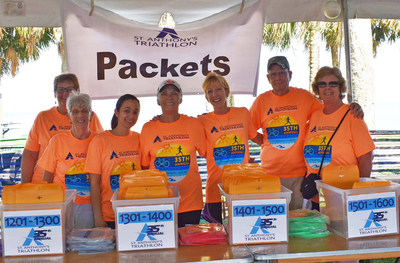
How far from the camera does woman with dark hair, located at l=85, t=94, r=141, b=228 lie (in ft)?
9.46

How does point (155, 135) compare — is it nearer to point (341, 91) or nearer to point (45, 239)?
point (45, 239)

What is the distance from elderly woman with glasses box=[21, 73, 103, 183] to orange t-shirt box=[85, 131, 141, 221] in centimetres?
56

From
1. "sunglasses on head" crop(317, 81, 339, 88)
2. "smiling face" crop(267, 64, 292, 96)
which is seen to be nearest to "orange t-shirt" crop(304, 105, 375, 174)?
"sunglasses on head" crop(317, 81, 339, 88)

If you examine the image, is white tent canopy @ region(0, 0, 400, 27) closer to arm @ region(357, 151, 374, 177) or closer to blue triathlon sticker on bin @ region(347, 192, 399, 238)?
arm @ region(357, 151, 374, 177)

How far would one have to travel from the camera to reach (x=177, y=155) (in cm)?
302

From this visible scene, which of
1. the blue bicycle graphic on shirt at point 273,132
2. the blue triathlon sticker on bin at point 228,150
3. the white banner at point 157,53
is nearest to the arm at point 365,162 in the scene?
the blue bicycle graphic on shirt at point 273,132

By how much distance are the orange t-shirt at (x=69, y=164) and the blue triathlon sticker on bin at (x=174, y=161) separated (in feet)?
1.65

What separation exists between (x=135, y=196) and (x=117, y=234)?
203 millimetres

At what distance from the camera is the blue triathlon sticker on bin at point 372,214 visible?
7.32 ft

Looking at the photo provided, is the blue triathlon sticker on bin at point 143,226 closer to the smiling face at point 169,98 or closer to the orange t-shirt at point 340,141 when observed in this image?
the smiling face at point 169,98

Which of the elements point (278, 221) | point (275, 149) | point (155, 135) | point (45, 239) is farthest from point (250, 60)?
point (45, 239)

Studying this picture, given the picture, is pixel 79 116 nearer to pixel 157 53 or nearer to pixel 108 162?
pixel 108 162

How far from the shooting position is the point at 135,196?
7.23ft

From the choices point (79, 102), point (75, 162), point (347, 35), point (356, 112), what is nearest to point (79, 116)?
point (79, 102)
